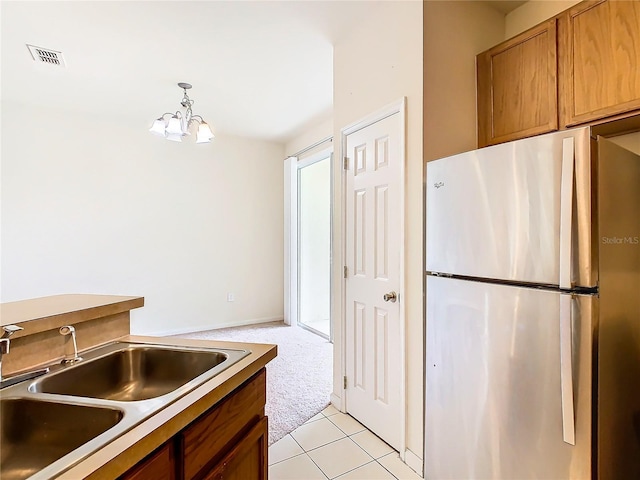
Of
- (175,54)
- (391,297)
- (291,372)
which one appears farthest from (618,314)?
(175,54)

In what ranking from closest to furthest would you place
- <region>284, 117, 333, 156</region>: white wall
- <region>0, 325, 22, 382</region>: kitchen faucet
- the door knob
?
<region>0, 325, 22, 382</region>: kitchen faucet, the door knob, <region>284, 117, 333, 156</region>: white wall

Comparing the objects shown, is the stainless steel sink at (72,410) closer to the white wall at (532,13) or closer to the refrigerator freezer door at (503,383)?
Answer: the refrigerator freezer door at (503,383)

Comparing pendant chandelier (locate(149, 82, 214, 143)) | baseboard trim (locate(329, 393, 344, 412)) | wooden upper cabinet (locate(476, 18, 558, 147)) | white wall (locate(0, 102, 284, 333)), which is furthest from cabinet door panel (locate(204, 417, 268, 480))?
white wall (locate(0, 102, 284, 333))

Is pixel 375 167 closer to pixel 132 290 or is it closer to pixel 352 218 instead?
pixel 352 218

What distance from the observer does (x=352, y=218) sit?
8.08ft

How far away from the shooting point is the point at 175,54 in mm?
2654

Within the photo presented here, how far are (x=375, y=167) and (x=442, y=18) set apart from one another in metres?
0.91

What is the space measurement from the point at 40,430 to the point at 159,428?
415 mm

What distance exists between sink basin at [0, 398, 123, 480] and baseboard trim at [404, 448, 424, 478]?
164 centimetres

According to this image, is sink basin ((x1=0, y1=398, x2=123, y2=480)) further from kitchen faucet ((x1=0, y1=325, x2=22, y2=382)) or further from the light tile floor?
the light tile floor

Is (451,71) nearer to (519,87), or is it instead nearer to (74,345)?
(519,87)

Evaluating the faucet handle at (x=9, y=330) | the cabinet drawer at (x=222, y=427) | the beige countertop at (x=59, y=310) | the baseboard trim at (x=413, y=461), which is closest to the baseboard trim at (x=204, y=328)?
the beige countertop at (x=59, y=310)

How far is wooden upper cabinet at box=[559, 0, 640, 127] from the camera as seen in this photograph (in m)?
1.46

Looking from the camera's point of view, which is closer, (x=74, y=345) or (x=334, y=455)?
(x=74, y=345)
